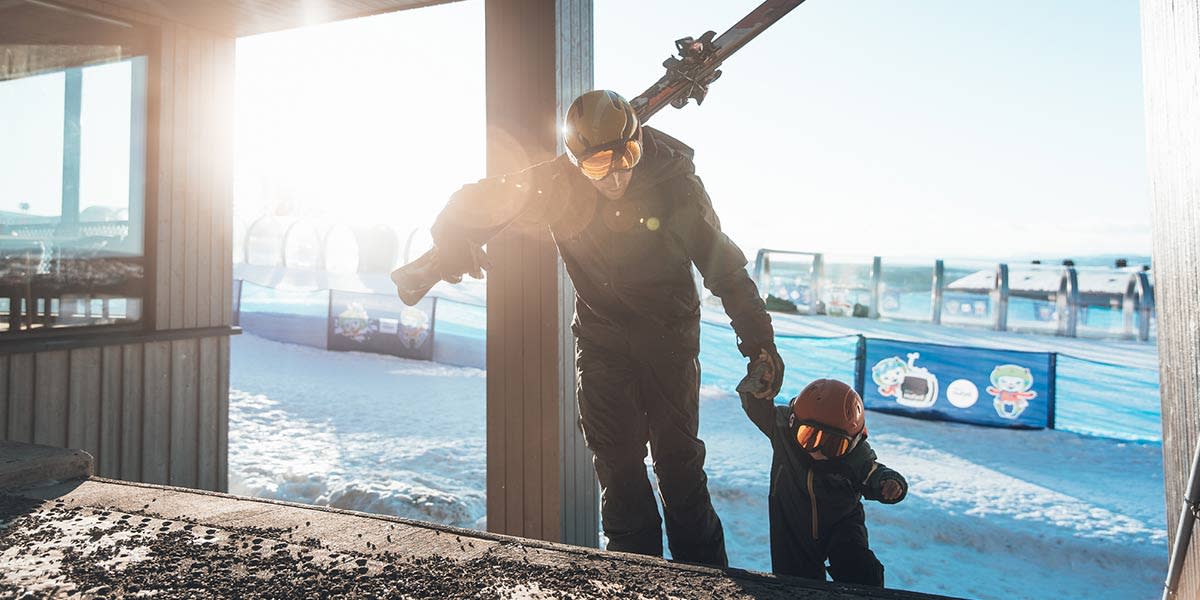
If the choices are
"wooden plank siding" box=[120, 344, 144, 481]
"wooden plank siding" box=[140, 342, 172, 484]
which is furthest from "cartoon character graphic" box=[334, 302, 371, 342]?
"wooden plank siding" box=[120, 344, 144, 481]

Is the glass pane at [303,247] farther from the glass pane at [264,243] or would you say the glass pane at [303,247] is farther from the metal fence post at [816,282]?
the metal fence post at [816,282]

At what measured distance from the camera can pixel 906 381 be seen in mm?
9969

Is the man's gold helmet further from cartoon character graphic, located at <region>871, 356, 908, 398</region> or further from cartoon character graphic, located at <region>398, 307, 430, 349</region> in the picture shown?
cartoon character graphic, located at <region>398, 307, 430, 349</region>

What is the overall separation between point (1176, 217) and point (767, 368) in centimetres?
147

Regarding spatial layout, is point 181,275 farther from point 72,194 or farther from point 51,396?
point 51,396

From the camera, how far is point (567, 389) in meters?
3.72

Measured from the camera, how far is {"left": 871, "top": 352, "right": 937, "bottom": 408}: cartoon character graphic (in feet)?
32.2

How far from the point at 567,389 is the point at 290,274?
66.9ft

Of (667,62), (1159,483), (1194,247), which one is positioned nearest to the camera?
(1194,247)

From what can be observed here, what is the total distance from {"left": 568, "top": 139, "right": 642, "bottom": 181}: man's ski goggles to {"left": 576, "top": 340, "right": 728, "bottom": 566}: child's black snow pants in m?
0.73

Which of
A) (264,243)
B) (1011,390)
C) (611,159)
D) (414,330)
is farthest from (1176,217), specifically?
(264,243)

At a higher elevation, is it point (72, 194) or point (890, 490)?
point (72, 194)

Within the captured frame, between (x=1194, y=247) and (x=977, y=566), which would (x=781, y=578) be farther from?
(x=977, y=566)

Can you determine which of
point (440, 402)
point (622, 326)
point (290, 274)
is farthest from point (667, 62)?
Result: point (290, 274)
